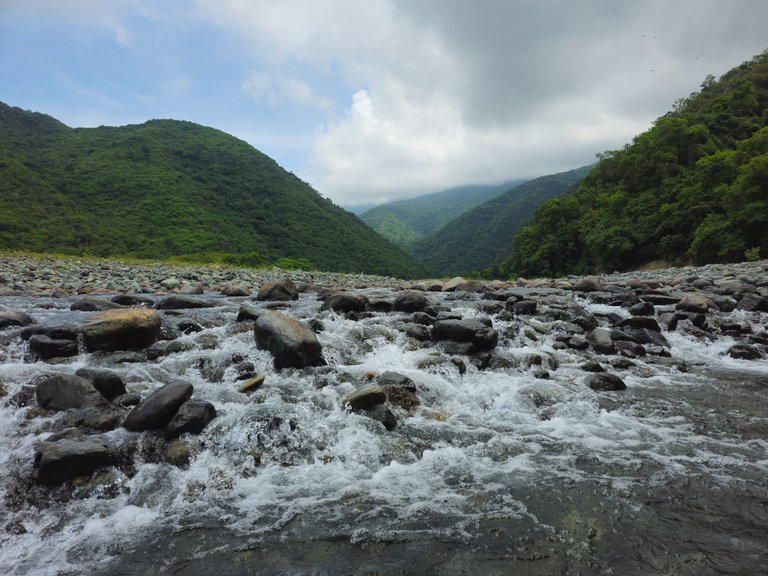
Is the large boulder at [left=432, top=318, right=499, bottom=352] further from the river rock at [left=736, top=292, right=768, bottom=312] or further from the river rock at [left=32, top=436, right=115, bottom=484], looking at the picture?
the river rock at [left=736, top=292, right=768, bottom=312]

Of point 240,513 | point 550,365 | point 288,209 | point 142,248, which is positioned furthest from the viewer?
point 288,209

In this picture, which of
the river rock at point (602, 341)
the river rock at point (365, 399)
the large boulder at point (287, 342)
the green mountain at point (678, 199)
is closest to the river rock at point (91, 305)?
the large boulder at point (287, 342)

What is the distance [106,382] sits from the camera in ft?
19.8

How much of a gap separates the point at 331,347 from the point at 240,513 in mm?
4875

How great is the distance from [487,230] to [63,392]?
384 feet

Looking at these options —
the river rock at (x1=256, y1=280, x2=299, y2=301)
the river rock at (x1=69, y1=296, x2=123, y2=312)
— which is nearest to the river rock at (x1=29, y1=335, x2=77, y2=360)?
the river rock at (x1=69, y1=296, x2=123, y2=312)

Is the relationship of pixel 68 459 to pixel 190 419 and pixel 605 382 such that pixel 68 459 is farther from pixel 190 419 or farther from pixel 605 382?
pixel 605 382

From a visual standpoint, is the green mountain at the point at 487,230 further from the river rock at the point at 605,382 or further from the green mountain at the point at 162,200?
the river rock at the point at 605,382

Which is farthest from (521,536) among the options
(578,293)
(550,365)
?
(578,293)

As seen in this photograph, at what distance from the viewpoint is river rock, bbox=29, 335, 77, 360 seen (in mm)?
7414

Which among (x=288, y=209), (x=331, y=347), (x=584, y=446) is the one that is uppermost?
(x=288, y=209)

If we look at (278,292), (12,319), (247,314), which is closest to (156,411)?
(247,314)

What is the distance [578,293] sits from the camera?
709 inches

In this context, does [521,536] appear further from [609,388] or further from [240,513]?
[609,388]
